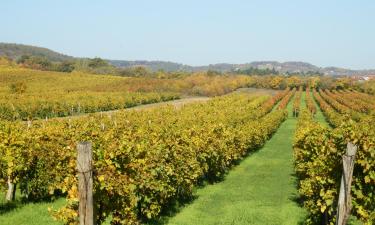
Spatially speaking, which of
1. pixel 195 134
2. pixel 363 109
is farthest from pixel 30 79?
pixel 195 134

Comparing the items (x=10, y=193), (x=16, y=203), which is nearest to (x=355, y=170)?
(x=16, y=203)

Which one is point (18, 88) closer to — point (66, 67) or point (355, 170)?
point (355, 170)

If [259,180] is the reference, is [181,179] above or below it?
above

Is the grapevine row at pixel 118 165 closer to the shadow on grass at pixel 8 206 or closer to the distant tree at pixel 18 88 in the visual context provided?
the shadow on grass at pixel 8 206

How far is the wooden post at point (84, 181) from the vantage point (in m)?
6.05

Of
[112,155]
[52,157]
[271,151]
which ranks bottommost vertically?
[271,151]

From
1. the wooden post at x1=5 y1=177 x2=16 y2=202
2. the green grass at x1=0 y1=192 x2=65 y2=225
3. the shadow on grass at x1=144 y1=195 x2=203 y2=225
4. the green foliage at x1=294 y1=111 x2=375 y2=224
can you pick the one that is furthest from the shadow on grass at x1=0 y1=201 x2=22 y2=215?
the green foliage at x1=294 y1=111 x2=375 y2=224

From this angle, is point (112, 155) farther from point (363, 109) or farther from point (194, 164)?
point (363, 109)

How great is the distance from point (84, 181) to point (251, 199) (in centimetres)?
1259

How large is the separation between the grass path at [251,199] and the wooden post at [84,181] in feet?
26.5

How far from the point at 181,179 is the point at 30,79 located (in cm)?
8950

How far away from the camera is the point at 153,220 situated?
1407 cm

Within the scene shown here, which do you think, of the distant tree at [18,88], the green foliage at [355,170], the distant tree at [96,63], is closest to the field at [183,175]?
the green foliage at [355,170]

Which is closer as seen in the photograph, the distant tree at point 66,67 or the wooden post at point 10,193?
the wooden post at point 10,193
